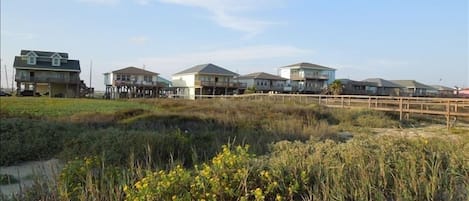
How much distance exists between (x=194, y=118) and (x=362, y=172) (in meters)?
15.3

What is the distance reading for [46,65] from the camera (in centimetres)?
6444

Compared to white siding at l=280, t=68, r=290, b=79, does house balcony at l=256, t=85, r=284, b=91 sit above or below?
below

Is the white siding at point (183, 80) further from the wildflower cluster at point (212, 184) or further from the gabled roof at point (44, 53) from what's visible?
the wildflower cluster at point (212, 184)

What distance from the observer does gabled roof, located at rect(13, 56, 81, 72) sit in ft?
206

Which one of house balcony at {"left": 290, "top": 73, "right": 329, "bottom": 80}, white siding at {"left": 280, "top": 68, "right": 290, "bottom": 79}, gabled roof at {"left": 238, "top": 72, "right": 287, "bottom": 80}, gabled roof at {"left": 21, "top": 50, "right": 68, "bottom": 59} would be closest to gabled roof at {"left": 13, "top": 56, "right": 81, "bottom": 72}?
gabled roof at {"left": 21, "top": 50, "right": 68, "bottom": 59}

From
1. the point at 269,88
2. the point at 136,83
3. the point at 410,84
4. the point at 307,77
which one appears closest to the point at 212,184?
the point at 136,83

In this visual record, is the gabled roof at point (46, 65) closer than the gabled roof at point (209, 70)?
Yes

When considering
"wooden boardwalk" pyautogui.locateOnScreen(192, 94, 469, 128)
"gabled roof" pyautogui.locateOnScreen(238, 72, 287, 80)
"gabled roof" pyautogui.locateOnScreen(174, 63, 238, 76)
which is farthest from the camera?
"gabled roof" pyautogui.locateOnScreen(238, 72, 287, 80)

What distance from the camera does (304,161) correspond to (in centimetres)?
464

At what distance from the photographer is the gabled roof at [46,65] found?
206 ft

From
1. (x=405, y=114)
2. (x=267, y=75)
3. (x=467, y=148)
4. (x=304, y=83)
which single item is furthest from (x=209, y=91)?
(x=467, y=148)

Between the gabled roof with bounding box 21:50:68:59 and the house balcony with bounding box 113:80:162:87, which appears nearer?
the gabled roof with bounding box 21:50:68:59

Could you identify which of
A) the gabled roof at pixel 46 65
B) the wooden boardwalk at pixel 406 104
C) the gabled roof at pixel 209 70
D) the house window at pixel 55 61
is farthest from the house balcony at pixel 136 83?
the wooden boardwalk at pixel 406 104

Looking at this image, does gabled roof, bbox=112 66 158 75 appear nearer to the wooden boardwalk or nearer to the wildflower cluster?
the wooden boardwalk
